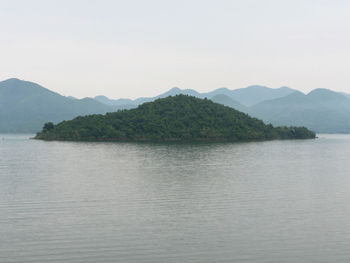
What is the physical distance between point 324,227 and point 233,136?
152448 mm

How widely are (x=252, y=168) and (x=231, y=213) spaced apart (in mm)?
33621

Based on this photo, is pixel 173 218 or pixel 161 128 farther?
pixel 161 128

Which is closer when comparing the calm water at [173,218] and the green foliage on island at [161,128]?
the calm water at [173,218]

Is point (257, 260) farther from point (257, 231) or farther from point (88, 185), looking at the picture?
point (88, 185)

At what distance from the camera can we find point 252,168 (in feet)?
208

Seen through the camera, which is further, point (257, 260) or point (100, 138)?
point (100, 138)

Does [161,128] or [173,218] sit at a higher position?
[161,128]

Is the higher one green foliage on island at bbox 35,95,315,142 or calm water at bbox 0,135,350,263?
green foliage on island at bbox 35,95,315,142

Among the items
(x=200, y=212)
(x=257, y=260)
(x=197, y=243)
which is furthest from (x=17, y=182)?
(x=257, y=260)

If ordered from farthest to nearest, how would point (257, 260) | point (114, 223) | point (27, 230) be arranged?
point (114, 223) < point (27, 230) < point (257, 260)

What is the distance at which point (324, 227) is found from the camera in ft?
88.1

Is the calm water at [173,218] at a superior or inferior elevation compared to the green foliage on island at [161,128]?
inferior

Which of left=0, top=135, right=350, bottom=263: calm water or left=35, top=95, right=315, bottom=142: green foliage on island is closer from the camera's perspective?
left=0, top=135, right=350, bottom=263: calm water

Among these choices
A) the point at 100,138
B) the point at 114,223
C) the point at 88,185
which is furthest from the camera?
the point at 100,138
